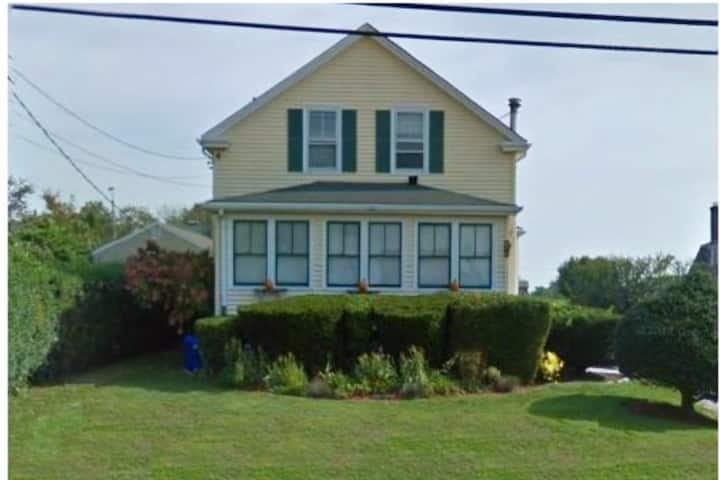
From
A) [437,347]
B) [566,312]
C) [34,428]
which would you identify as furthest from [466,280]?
[34,428]

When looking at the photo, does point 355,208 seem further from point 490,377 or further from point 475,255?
point 490,377

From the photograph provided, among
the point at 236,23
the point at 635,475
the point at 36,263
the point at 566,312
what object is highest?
the point at 236,23

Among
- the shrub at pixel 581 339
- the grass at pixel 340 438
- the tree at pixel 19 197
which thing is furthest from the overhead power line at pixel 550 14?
the tree at pixel 19 197

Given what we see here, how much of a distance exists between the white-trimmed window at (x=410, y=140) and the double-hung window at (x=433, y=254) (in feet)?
5.55

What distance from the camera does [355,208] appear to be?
52.5ft

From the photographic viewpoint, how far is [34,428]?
8609 millimetres

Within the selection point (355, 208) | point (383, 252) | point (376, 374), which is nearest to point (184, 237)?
point (383, 252)

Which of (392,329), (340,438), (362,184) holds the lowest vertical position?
(340,438)

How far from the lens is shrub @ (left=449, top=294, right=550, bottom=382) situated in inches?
492

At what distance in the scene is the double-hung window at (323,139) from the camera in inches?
679

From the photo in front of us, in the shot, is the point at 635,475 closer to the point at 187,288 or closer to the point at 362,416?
the point at 362,416

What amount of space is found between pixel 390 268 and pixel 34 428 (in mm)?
9086

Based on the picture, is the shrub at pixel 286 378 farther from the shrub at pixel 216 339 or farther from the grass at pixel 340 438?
the shrub at pixel 216 339

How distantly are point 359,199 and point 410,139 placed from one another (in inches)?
A: 87.1
